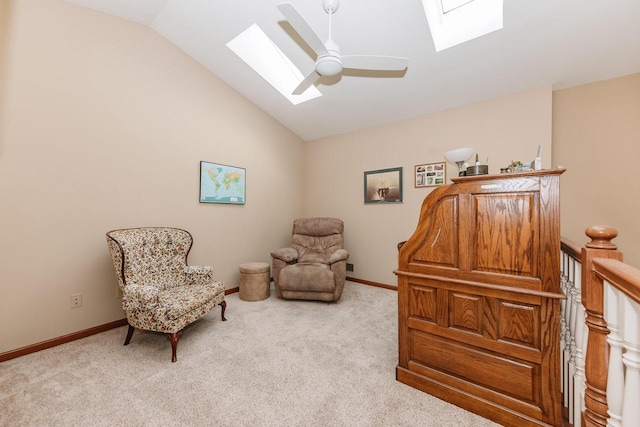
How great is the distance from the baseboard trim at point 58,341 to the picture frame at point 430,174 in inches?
163

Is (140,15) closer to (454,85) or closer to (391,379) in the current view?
(454,85)

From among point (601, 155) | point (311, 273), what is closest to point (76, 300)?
point (311, 273)

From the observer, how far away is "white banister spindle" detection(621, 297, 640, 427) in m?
A: 0.68

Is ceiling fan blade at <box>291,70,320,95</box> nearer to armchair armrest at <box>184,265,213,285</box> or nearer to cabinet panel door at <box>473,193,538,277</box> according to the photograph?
cabinet panel door at <box>473,193,538,277</box>

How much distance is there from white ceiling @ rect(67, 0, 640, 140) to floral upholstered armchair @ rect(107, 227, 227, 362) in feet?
7.75

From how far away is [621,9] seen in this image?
2043 millimetres

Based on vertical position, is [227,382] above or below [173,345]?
below

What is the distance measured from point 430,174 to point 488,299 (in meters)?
2.47

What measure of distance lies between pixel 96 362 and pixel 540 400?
10.2 ft

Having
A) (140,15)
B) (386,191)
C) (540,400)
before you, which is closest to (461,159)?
(540,400)

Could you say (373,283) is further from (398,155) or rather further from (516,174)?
(516,174)

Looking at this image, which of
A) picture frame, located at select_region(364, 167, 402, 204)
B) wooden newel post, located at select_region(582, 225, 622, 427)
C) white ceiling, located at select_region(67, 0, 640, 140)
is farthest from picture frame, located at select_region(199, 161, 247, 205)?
wooden newel post, located at select_region(582, 225, 622, 427)

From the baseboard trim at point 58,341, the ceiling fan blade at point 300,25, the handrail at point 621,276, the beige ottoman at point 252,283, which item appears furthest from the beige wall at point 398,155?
the baseboard trim at point 58,341

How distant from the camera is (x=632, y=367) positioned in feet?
2.24
